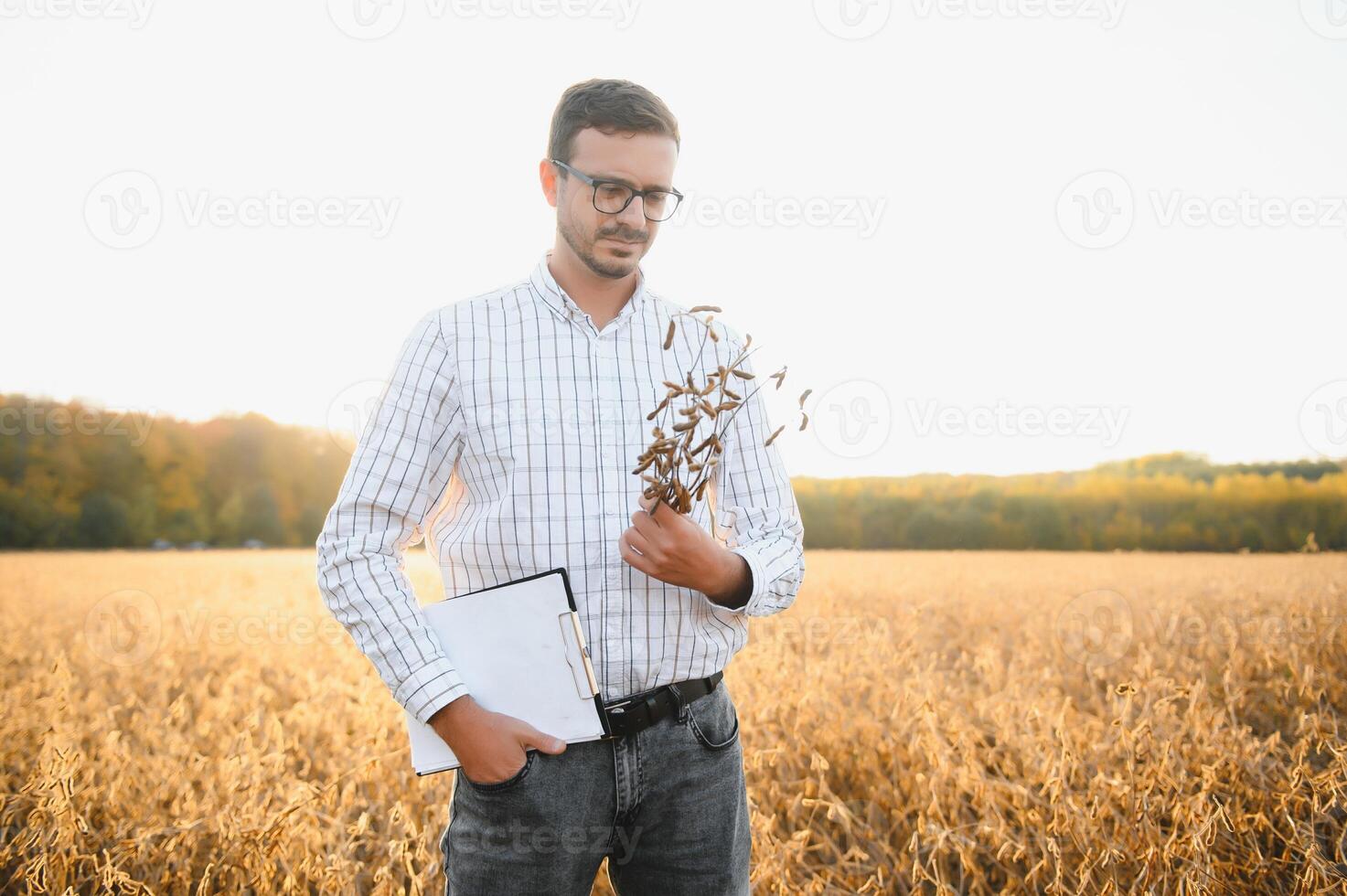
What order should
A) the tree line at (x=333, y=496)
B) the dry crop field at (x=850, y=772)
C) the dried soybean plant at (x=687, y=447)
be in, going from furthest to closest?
1. the tree line at (x=333, y=496)
2. the dry crop field at (x=850, y=772)
3. the dried soybean plant at (x=687, y=447)

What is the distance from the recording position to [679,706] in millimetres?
1685

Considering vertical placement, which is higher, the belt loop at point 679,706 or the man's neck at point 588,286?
the man's neck at point 588,286

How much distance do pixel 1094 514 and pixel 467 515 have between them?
38.0m

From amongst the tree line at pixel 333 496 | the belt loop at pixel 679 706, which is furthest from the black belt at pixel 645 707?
the tree line at pixel 333 496

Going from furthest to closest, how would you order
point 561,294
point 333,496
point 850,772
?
point 333,496 → point 850,772 → point 561,294

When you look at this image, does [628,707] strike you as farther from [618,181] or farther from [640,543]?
[618,181]

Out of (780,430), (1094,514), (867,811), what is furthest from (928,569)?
(1094,514)

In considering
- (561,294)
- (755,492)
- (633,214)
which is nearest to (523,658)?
(755,492)

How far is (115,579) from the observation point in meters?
15.8

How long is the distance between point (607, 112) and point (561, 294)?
383mm

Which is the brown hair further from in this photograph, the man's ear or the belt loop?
the belt loop

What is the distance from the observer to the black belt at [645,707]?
162 centimetres

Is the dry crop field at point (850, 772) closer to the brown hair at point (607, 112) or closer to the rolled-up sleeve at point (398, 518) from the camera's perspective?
the rolled-up sleeve at point (398, 518)

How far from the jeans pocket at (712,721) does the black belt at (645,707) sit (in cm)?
3
